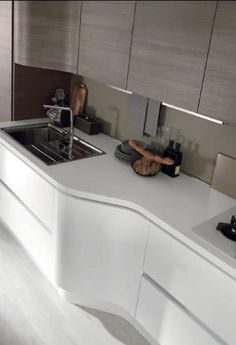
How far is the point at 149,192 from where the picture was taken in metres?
1.59

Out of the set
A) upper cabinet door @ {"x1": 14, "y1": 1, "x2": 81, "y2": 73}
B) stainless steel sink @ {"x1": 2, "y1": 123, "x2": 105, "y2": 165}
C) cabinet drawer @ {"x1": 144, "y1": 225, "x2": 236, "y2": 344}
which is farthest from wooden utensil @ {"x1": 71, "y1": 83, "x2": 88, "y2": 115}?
upper cabinet door @ {"x1": 14, "y1": 1, "x2": 81, "y2": 73}

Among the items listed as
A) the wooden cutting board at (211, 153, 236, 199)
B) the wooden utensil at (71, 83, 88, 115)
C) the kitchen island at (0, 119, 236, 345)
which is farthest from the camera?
the wooden utensil at (71, 83, 88, 115)

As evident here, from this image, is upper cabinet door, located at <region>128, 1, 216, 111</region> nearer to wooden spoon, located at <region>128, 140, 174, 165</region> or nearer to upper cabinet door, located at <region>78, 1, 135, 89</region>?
upper cabinet door, located at <region>78, 1, 135, 89</region>

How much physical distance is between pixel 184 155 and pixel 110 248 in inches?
25.7

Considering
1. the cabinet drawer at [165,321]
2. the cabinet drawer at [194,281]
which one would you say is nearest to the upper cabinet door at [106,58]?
the cabinet drawer at [194,281]

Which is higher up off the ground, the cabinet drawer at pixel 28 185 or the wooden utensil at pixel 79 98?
the wooden utensil at pixel 79 98

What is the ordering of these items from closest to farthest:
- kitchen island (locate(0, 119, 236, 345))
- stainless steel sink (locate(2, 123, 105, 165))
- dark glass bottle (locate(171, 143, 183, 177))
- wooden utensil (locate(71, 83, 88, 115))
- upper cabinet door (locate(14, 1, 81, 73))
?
upper cabinet door (locate(14, 1, 81, 73)), kitchen island (locate(0, 119, 236, 345)), dark glass bottle (locate(171, 143, 183, 177)), stainless steel sink (locate(2, 123, 105, 165)), wooden utensil (locate(71, 83, 88, 115))

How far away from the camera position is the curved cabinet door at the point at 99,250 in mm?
1543

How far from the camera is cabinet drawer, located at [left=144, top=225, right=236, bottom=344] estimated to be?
1.19m

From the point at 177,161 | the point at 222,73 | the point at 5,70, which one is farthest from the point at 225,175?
the point at 5,70

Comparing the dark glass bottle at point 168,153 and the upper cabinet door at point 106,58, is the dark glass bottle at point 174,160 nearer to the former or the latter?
the dark glass bottle at point 168,153

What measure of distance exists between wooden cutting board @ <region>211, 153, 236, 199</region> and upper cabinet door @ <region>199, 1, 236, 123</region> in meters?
0.38

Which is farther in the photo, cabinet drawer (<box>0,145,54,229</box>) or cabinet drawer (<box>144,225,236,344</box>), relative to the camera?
cabinet drawer (<box>0,145,54,229</box>)

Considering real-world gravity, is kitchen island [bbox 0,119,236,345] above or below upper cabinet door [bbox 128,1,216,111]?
below
